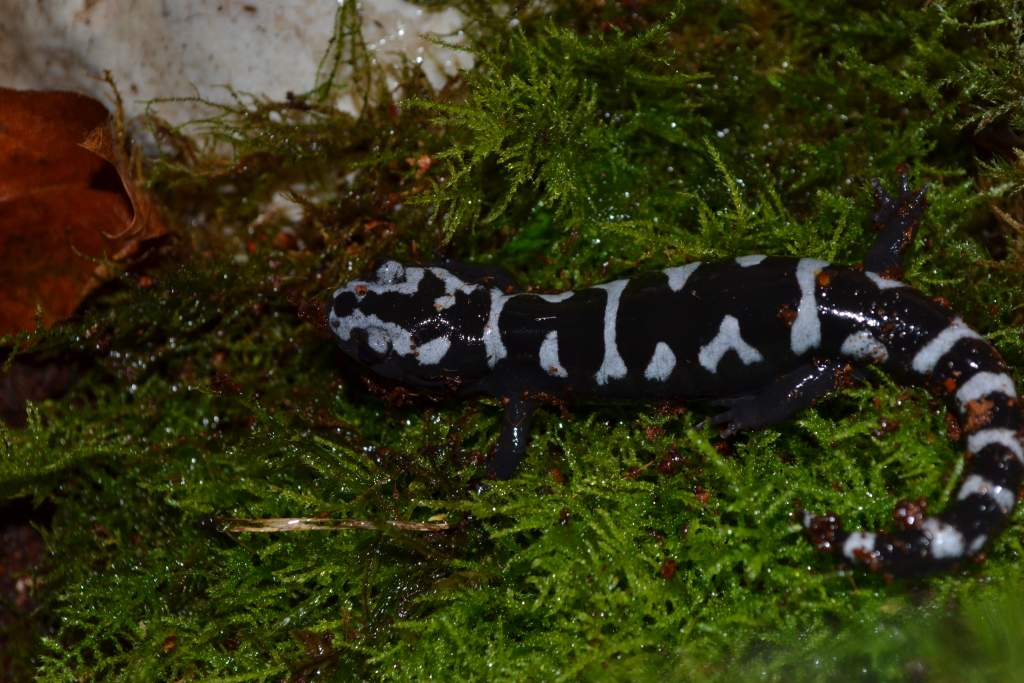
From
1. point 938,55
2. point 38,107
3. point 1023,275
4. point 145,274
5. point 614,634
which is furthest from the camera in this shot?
point 145,274

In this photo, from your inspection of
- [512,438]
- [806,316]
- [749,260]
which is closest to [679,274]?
[749,260]

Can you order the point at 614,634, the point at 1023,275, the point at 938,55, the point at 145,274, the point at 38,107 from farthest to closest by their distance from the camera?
the point at 145,274, the point at 38,107, the point at 938,55, the point at 1023,275, the point at 614,634

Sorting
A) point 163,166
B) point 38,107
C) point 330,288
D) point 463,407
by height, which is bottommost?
point 463,407

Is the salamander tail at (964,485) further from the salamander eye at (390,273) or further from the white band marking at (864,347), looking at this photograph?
the salamander eye at (390,273)

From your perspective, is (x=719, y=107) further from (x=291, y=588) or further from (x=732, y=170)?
(x=291, y=588)


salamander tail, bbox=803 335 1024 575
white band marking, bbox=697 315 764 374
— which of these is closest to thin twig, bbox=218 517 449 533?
white band marking, bbox=697 315 764 374

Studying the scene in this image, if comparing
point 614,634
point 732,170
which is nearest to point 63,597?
point 614,634

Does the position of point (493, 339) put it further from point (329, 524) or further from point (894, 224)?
point (894, 224)

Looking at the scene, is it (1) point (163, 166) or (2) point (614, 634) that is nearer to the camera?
(2) point (614, 634)
